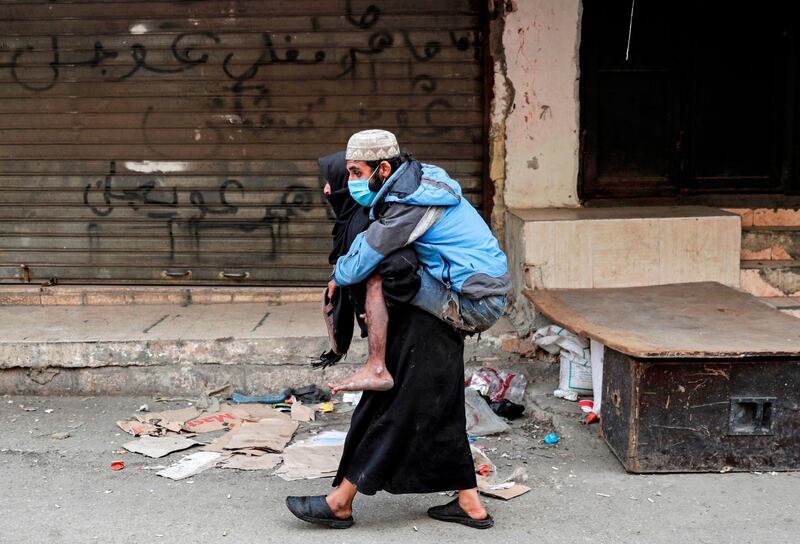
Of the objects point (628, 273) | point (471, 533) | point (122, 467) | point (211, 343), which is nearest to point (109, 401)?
point (211, 343)

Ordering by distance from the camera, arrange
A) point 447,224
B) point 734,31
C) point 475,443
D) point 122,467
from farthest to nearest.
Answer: point 734,31, point 475,443, point 122,467, point 447,224

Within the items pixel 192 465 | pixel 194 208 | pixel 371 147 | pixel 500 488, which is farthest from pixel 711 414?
pixel 194 208

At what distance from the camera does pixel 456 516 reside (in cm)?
416

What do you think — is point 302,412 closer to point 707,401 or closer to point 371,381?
point 371,381

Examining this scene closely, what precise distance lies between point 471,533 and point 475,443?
1.19 metres

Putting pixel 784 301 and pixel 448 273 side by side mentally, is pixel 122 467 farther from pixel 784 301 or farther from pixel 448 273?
pixel 784 301

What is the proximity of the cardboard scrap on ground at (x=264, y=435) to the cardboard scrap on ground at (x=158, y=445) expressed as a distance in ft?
0.82

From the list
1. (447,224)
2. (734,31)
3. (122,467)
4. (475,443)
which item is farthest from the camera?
(734,31)

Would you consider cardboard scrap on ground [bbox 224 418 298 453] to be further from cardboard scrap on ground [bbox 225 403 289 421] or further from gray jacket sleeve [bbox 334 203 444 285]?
gray jacket sleeve [bbox 334 203 444 285]

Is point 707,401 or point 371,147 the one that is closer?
point 371,147

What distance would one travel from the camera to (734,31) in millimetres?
6836

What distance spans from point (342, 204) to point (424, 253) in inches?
20.7

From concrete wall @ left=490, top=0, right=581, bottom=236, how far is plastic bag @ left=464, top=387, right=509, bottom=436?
1690 mm

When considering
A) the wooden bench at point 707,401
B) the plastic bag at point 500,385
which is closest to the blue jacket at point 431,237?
the wooden bench at point 707,401
